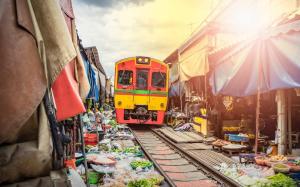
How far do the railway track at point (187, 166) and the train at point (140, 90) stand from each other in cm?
480

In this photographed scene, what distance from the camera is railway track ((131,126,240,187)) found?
22.2ft

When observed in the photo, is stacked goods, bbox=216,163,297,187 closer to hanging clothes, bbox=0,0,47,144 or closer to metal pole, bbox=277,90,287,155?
metal pole, bbox=277,90,287,155

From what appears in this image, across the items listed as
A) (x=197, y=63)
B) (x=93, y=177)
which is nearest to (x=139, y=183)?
(x=93, y=177)

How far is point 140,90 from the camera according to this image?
54.5ft

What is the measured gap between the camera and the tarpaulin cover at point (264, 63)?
257 inches

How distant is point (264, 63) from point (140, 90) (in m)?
9.69

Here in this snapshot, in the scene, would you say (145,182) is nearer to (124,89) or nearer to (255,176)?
(255,176)

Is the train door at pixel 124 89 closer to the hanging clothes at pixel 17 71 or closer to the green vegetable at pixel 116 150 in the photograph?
the green vegetable at pixel 116 150

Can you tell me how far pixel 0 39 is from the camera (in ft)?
6.92

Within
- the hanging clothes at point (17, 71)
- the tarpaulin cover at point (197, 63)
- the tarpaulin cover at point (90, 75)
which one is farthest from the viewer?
the tarpaulin cover at point (197, 63)

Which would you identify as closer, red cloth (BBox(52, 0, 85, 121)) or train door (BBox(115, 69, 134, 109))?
red cloth (BBox(52, 0, 85, 121))

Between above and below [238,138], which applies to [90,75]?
above

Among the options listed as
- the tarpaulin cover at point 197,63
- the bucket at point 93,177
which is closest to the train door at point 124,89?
the tarpaulin cover at point 197,63

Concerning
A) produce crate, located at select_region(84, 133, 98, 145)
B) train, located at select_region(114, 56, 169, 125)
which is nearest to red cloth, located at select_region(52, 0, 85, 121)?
produce crate, located at select_region(84, 133, 98, 145)
